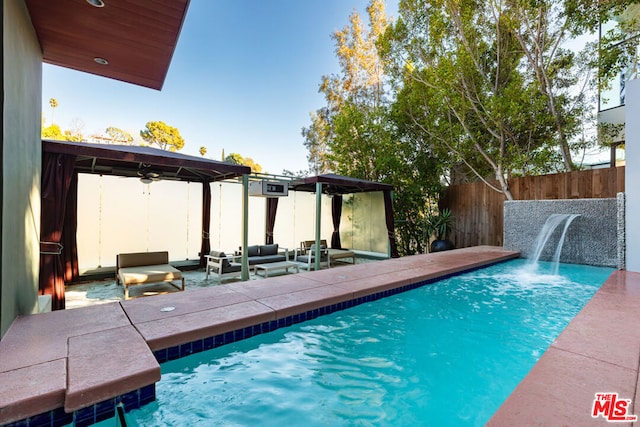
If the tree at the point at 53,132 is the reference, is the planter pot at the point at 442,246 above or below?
below

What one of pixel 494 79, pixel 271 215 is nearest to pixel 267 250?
pixel 271 215

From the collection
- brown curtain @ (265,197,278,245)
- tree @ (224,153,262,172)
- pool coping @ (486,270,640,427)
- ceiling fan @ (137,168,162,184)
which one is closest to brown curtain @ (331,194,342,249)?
brown curtain @ (265,197,278,245)

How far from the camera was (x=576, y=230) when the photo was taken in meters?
6.81

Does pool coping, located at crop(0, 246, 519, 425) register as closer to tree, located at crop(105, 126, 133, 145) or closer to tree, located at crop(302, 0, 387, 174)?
tree, located at crop(302, 0, 387, 174)

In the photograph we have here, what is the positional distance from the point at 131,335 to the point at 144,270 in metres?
3.57

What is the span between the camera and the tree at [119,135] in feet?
98.7

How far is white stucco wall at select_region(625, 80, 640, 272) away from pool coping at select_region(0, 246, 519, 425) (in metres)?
3.74

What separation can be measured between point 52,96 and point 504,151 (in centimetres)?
3650

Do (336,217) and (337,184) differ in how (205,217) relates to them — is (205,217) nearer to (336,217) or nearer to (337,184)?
(337,184)

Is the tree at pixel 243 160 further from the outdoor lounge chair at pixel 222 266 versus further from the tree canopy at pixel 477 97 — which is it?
the outdoor lounge chair at pixel 222 266

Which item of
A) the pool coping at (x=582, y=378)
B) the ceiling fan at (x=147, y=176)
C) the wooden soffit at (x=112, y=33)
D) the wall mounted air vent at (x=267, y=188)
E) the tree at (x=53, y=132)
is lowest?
the pool coping at (x=582, y=378)

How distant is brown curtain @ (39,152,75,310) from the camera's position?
4.01 m

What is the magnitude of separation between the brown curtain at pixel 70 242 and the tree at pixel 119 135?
2848 centimetres

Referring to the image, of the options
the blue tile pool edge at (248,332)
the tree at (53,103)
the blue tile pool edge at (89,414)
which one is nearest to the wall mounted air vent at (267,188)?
the blue tile pool edge at (248,332)
